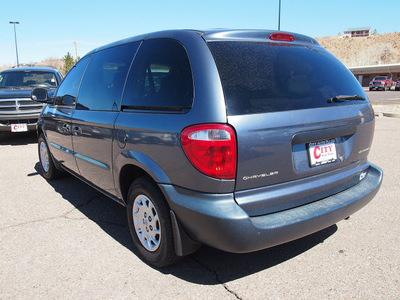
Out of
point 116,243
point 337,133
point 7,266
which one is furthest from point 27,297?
point 337,133

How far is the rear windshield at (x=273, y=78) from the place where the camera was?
7.47 ft

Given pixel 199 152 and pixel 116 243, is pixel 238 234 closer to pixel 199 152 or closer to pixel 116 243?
pixel 199 152

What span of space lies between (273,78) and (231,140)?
624 millimetres

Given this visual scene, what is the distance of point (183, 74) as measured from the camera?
2.46 meters

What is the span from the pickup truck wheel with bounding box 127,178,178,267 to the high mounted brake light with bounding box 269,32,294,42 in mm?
1476

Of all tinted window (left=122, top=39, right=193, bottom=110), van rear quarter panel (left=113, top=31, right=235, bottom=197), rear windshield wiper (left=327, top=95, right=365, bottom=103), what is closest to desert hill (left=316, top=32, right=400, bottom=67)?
rear windshield wiper (left=327, top=95, right=365, bottom=103)

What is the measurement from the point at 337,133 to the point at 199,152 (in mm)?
1140

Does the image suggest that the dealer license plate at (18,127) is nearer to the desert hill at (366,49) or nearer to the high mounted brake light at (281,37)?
the high mounted brake light at (281,37)

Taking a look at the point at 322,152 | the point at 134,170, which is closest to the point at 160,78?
the point at 134,170

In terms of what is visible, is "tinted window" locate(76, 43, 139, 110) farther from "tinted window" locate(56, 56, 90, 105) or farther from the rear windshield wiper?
the rear windshield wiper

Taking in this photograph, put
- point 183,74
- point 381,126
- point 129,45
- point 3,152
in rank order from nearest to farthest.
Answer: point 183,74 → point 129,45 → point 3,152 → point 381,126

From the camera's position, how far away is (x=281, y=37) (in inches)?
108

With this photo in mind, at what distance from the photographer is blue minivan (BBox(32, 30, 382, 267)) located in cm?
220

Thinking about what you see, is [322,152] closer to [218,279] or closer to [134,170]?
[218,279]
